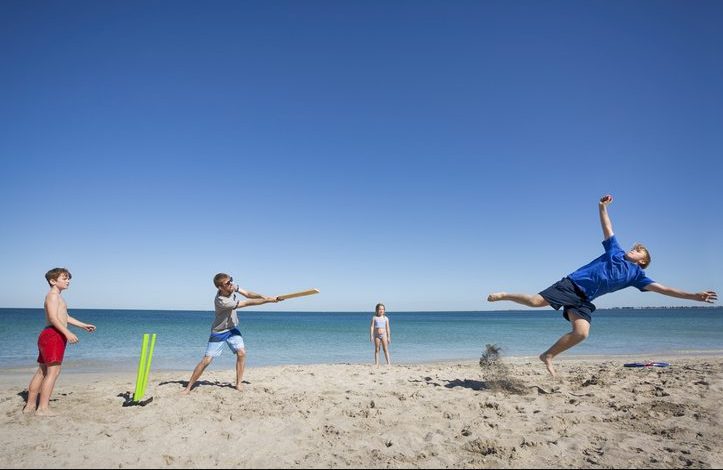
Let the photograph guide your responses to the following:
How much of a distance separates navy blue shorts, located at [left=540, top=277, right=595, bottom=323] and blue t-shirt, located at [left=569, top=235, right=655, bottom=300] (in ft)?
0.26

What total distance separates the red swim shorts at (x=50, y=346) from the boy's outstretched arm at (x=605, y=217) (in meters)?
7.67

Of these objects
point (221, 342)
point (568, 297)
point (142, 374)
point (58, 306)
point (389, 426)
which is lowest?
point (389, 426)

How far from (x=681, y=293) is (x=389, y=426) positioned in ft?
14.1

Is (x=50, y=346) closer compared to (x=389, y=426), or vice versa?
(x=389, y=426)

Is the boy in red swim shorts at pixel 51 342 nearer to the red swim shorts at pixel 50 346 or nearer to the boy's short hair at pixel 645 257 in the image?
the red swim shorts at pixel 50 346

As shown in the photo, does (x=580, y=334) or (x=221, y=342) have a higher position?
(x=580, y=334)

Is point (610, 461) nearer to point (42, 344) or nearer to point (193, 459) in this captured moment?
point (193, 459)

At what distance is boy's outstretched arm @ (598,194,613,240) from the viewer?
5.75 metres

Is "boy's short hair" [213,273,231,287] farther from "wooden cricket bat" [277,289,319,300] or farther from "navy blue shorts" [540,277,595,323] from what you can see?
"navy blue shorts" [540,277,595,323]

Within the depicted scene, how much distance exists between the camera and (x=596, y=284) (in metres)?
5.48

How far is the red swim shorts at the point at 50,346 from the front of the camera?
197 inches

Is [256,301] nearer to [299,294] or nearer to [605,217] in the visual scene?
[299,294]

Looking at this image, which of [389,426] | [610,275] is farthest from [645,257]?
[389,426]

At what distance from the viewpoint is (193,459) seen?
345 cm
